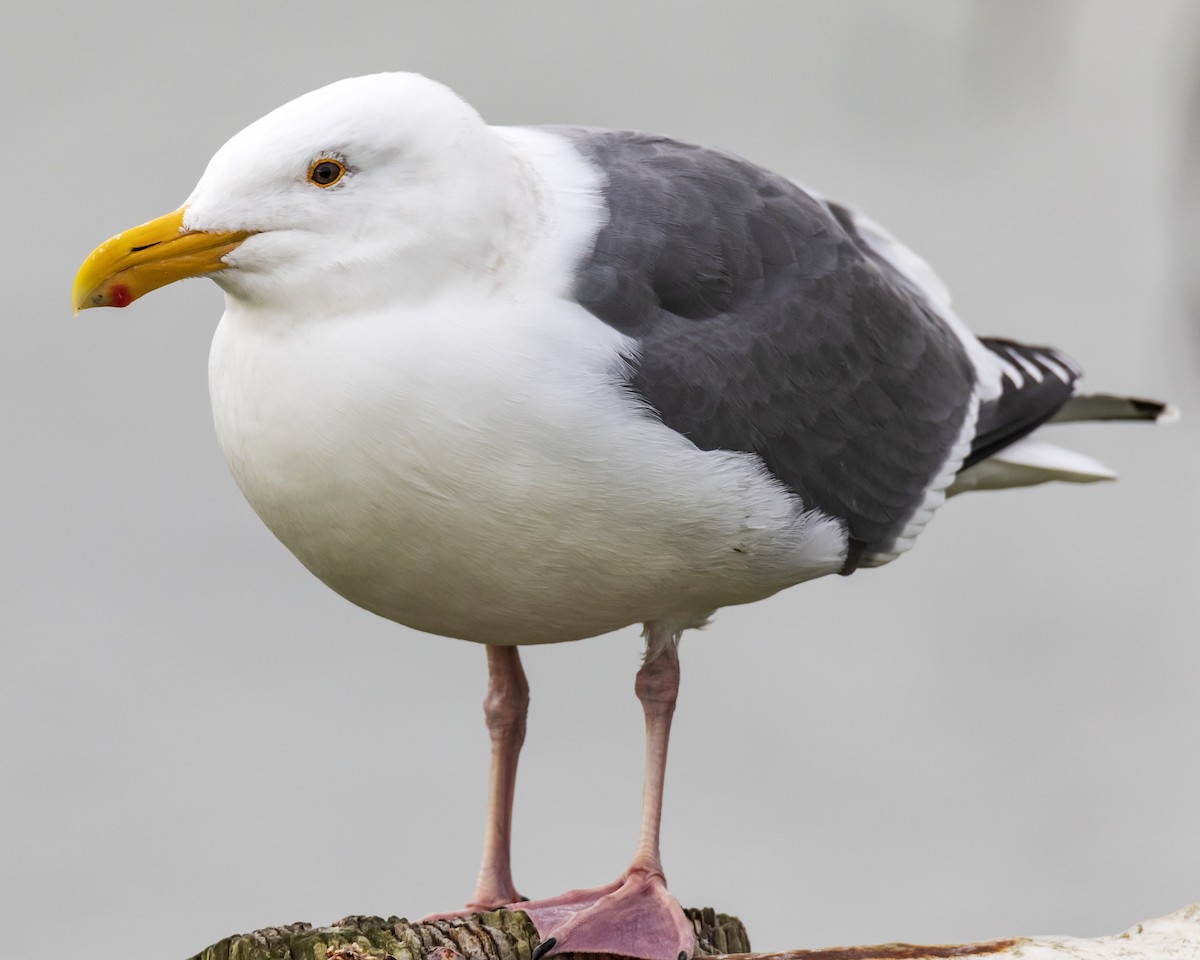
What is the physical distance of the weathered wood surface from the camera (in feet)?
10.8

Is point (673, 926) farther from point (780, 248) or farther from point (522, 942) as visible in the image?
point (780, 248)

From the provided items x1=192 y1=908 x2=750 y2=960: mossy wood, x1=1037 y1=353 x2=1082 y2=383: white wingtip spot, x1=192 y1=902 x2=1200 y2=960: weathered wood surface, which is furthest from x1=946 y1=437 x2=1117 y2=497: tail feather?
x1=192 y1=908 x2=750 y2=960: mossy wood

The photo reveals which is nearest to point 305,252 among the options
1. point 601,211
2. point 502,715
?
point 601,211

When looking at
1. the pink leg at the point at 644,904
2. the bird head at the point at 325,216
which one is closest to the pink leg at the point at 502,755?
the pink leg at the point at 644,904

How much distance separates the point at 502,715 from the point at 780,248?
4.46 feet

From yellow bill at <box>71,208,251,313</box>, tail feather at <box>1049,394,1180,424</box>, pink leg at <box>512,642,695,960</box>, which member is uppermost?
yellow bill at <box>71,208,251,313</box>

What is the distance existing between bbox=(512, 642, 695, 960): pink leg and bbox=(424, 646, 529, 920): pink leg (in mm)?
457

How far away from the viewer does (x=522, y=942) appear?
11.5 feet

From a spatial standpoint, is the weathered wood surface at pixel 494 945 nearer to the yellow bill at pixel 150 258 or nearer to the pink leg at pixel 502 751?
the pink leg at pixel 502 751

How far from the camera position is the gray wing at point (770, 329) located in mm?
3582

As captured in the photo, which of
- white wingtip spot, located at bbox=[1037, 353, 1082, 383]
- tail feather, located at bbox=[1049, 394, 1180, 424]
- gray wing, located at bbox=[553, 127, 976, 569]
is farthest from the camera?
tail feather, located at bbox=[1049, 394, 1180, 424]

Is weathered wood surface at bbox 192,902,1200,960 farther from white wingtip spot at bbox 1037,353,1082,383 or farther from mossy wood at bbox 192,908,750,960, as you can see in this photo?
white wingtip spot at bbox 1037,353,1082,383

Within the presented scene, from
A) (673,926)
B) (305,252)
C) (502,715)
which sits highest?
(305,252)

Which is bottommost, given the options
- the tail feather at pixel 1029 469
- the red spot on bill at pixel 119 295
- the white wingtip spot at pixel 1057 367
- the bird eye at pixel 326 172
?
the tail feather at pixel 1029 469
